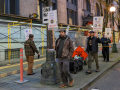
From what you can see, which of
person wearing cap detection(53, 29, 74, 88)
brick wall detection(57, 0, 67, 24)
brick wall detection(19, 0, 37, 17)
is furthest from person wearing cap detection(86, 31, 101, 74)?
brick wall detection(57, 0, 67, 24)

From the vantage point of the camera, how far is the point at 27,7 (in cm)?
1227

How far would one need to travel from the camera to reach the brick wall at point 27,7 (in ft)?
38.7

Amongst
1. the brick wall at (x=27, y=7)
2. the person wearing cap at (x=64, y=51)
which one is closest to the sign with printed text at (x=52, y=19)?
the person wearing cap at (x=64, y=51)

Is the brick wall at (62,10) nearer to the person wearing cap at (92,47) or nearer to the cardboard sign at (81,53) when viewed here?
the cardboard sign at (81,53)

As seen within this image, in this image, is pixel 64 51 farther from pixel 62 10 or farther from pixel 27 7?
pixel 62 10

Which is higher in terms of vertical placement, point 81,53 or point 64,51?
point 64,51

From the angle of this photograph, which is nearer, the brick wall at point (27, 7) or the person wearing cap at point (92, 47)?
the person wearing cap at point (92, 47)

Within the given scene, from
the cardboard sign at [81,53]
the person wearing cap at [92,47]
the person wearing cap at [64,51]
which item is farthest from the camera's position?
the cardboard sign at [81,53]

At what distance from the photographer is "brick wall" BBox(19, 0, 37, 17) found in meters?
11.8

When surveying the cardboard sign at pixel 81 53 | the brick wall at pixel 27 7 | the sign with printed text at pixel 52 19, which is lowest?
the cardboard sign at pixel 81 53

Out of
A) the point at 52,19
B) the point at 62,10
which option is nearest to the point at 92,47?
the point at 52,19

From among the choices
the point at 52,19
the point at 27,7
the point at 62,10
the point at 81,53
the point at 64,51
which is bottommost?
the point at 81,53

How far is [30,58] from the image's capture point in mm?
6820

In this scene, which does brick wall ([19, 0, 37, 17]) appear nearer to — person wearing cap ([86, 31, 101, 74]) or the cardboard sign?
the cardboard sign
